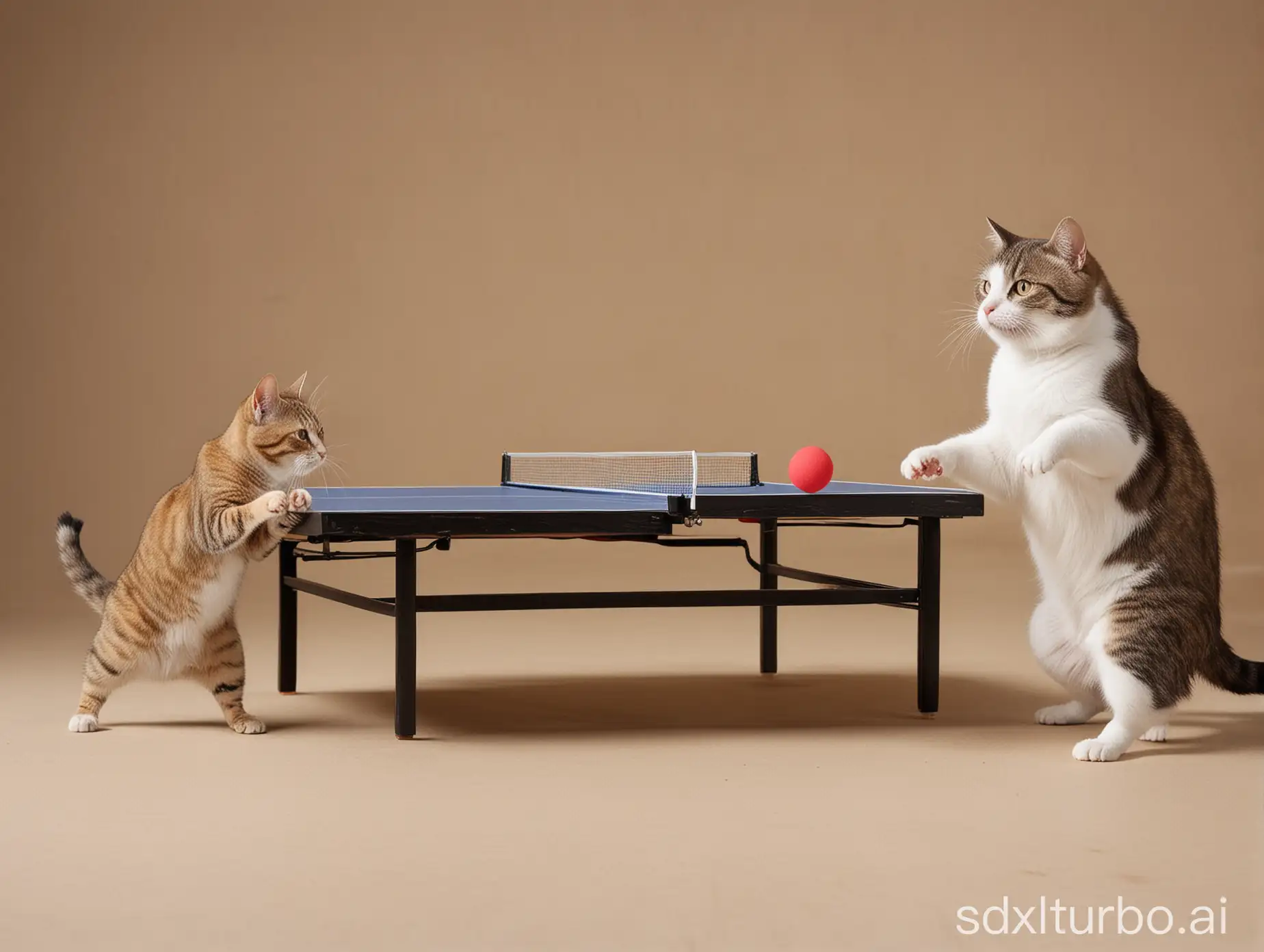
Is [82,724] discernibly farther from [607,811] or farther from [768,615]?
[768,615]

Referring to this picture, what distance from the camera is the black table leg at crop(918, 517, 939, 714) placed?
4.56 meters

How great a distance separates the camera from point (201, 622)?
4.30 meters

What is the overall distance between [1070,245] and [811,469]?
935 mm

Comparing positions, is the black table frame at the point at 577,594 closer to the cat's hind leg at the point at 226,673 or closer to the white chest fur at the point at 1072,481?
the white chest fur at the point at 1072,481

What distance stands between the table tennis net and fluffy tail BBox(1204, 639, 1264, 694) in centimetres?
158

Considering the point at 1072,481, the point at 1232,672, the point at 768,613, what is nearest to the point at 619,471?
the point at 768,613

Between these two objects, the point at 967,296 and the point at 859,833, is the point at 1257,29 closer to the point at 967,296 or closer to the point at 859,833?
the point at 967,296

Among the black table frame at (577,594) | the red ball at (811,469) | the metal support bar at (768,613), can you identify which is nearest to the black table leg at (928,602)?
the black table frame at (577,594)

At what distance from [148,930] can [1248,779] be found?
8.62 feet

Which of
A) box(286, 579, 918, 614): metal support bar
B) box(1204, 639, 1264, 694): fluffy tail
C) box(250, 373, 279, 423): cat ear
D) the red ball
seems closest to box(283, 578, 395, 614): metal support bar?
box(286, 579, 918, 614): metal support bar

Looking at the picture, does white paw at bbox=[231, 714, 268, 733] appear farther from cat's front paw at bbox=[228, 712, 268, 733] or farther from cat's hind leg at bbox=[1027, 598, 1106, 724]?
cat's hind leg at bbox=[1027, 598, 1106, 724]

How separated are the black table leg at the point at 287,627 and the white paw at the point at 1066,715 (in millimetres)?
2389

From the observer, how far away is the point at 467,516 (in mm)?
4012

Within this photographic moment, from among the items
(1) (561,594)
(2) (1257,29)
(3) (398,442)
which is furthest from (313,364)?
(2) (1257,29)
